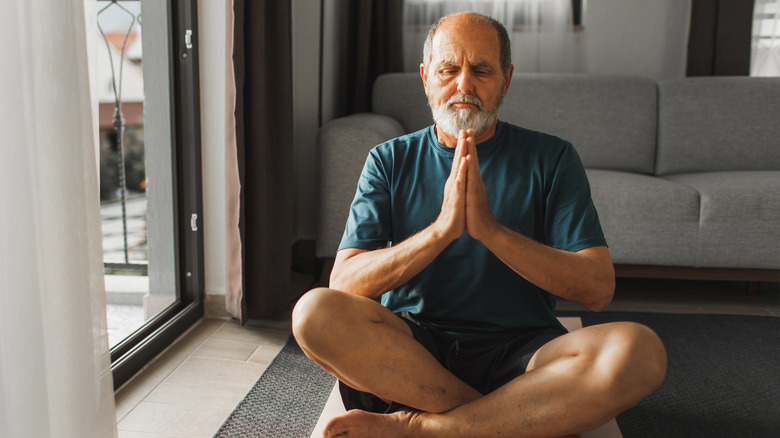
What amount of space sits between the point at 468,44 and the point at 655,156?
6.61ft

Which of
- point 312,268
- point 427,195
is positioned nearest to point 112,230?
point 312,268

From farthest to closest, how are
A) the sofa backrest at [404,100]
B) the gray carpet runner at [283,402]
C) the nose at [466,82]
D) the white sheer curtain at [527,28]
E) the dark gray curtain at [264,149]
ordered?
the white sheer curtain at [527,28]
the sofa backrest at [404,100]
the dark gray curtain at [264,149]
the gray carpet runner at [283,402]
the nose at [466,82]

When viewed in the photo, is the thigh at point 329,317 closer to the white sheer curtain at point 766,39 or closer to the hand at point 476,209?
the hand at point 476,209

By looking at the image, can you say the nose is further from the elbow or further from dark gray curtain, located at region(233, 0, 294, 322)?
dark gray curtain, located at region(233, 0, 294, 322)

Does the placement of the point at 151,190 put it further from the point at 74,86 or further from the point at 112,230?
the point at 112,230

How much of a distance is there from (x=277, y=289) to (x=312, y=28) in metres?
1.27

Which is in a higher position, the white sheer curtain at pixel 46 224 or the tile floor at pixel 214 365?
the white sheer curtain at pixel 46 224

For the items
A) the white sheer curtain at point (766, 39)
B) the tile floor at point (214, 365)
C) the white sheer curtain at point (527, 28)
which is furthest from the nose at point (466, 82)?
the white sheer curtain at point (766, 39)

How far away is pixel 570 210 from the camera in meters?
1.35

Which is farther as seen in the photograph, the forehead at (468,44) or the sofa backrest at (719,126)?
the sofa backrest at (719,126)

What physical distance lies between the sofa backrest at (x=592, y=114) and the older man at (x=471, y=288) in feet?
5.30

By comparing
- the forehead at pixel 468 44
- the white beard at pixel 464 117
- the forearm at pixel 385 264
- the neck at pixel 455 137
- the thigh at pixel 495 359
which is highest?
the forehead at pixel 468 44

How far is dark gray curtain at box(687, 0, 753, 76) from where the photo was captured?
3246mm

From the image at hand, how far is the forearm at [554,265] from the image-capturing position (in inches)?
47.9
